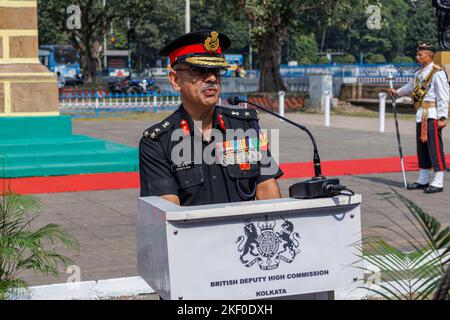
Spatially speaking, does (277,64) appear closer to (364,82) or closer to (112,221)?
(364,82)

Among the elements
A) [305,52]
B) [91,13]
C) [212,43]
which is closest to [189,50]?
[212,43]

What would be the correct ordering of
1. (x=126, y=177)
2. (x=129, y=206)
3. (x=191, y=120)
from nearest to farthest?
(x=191, y=120), (x=129, y=206), (x=126, y=177)

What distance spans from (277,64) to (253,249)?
32.2 meters

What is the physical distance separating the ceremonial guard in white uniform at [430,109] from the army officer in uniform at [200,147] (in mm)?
7667

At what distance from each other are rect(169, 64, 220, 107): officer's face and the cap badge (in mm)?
101

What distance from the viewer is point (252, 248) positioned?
3295 millimetres

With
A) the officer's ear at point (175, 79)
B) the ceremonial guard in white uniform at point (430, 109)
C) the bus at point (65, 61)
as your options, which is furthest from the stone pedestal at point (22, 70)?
the bus at point (65, 61)

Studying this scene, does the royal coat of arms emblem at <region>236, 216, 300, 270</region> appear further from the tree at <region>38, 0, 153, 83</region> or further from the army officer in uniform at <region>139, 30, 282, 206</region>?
the tree at <region>38, 0, 153, 83</region>

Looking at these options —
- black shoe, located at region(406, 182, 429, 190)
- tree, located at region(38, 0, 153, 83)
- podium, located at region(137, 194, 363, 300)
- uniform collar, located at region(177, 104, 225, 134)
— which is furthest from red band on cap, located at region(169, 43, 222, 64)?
tree, located at region(38, 0, 153, 83)

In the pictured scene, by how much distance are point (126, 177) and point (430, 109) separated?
470cm

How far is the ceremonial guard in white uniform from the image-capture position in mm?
11375

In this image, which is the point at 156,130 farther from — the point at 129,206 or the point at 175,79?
the point at 129,206

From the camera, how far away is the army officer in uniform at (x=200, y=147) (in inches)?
151

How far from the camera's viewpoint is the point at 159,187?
3.78m
